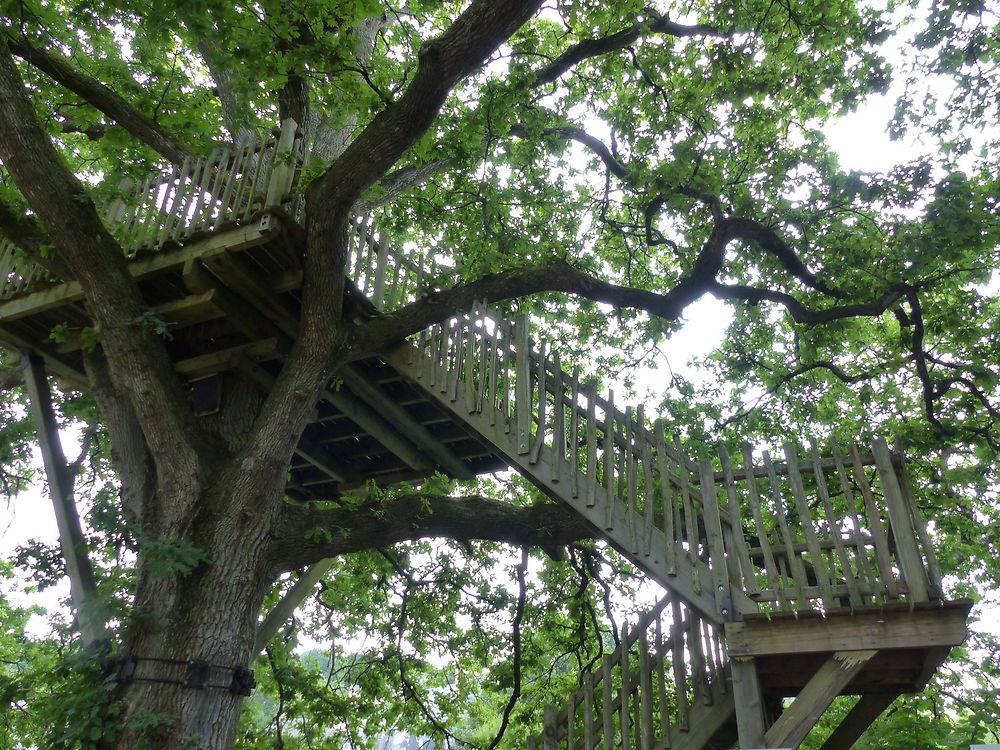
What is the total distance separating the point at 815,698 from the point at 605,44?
7323 mm

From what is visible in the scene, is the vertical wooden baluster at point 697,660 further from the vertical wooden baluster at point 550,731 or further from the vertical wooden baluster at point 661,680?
the vertical wooden baluster at point 550,731

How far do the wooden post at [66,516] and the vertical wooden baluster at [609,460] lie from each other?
138 inches

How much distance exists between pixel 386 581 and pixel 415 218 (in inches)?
215

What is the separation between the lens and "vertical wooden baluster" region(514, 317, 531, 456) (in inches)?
231

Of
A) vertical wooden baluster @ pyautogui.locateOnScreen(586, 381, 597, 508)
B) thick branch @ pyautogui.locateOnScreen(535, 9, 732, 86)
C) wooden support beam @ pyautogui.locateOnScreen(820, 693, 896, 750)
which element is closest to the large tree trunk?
vertical wooden baluster @ pyautogui.locateOnScreen(586, 381, 597, 508)

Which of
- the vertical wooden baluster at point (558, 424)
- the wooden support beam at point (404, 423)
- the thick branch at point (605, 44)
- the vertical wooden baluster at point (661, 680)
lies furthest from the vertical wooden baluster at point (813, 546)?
the thick branch at point (605, 44)

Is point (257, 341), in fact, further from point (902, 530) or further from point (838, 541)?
point (902, 530)

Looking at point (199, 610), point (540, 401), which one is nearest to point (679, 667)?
point (540, 401)

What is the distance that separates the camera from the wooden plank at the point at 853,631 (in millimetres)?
4250

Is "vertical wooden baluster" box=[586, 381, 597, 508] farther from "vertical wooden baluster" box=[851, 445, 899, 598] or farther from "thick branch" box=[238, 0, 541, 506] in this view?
"thick branch" box=[238, 0, 541, 506]

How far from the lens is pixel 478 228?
32.6 ft

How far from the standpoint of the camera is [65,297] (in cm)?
629

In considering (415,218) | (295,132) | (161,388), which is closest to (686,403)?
(415,218)

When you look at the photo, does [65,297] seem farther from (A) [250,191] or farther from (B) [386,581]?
(B) [386,581]
